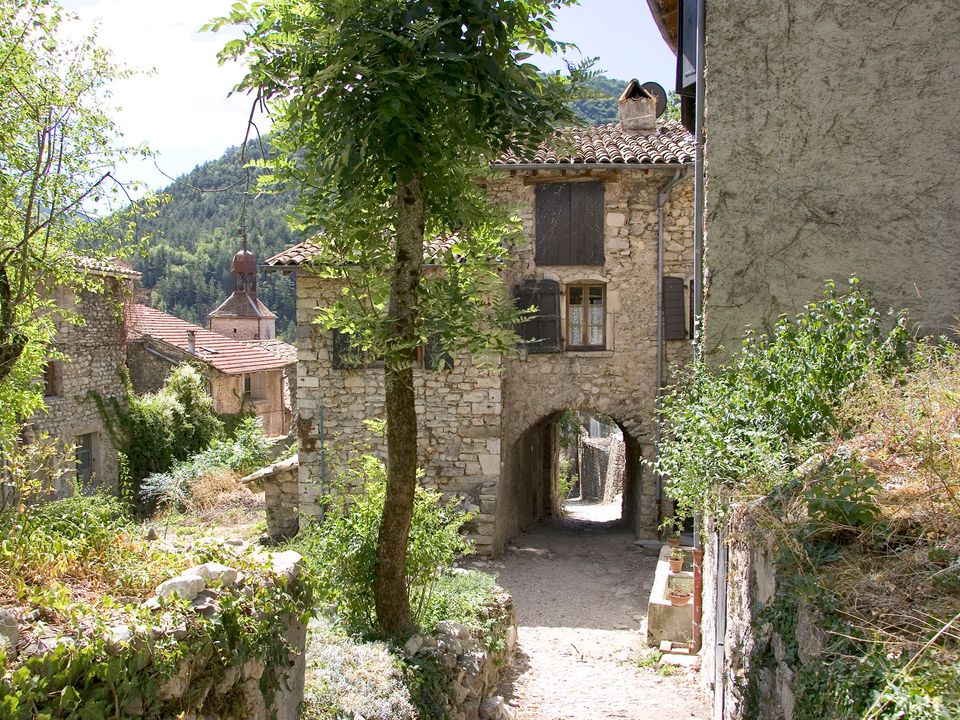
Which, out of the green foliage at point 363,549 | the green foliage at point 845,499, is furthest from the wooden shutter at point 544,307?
the green foliage at point 845,499

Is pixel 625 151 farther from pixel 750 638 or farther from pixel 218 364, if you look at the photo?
pixel 218 364

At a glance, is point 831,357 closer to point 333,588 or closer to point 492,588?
point 333,588

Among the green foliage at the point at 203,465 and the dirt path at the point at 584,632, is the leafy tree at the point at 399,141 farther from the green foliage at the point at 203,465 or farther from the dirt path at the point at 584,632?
the green foliage at the point at 203,465

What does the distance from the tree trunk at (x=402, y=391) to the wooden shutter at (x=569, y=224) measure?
7.22 metres

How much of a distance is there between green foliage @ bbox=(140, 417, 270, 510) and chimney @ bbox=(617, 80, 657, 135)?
1022cm

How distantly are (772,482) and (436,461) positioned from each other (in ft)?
28.1

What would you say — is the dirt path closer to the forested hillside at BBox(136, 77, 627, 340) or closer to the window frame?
the window frame

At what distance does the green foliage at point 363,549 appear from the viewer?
20.7 feet

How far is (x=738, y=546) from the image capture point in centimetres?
498

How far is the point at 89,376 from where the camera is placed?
17312 millimetres

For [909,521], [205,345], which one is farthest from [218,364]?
[909,521]

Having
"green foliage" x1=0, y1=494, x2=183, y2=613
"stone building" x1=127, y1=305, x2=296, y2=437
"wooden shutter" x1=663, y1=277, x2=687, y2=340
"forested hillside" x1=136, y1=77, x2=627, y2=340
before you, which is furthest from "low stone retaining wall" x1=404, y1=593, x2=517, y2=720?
"forested hillside" x1=136, y1=77, x2=627, y2=340

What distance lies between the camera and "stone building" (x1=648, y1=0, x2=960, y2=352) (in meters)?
7.13

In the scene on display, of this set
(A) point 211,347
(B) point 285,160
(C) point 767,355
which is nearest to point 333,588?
(B) point 285,160
